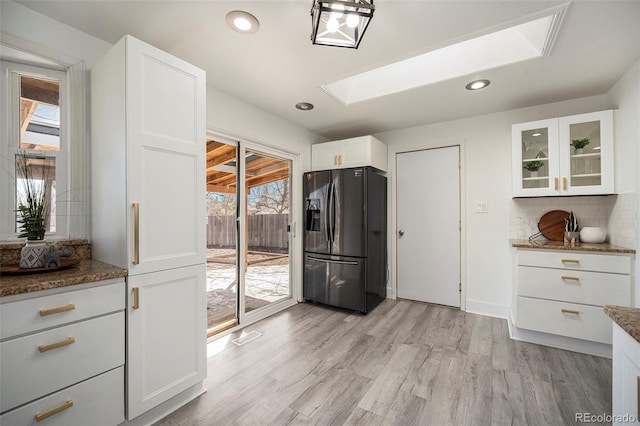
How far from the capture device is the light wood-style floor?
157cm

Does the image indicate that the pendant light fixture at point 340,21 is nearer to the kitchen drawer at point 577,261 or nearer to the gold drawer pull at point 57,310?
the gold drawer pull at point 57,310

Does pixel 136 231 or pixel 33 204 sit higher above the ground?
pixel 33 204

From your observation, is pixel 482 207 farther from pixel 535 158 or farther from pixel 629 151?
pixel 629 151

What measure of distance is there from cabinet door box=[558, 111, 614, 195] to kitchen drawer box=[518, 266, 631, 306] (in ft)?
2.58

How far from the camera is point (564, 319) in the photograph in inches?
89.7

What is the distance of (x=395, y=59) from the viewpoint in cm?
202

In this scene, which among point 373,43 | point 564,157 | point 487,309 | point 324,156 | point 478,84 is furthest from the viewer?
point 324,156

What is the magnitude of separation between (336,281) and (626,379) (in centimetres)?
252

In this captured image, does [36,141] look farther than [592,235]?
No

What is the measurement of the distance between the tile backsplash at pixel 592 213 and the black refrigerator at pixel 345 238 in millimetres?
1546

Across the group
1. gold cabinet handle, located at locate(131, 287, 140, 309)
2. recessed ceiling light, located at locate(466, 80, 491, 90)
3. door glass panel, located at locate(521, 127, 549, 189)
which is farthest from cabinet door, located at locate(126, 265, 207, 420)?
door glass panel, located at locate(521, 127, 549, 189)

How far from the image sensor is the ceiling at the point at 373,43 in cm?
152

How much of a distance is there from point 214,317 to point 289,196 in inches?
66.6

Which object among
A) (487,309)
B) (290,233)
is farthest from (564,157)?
(290,233)
